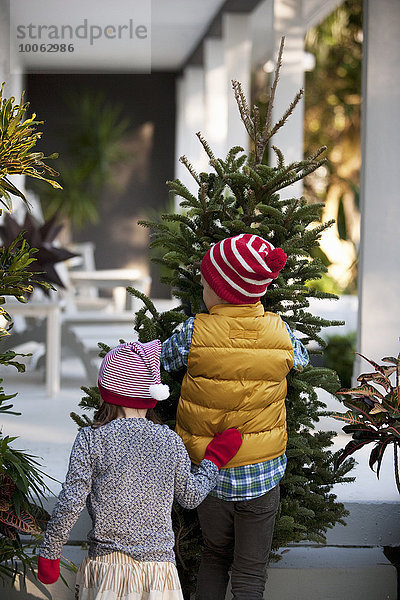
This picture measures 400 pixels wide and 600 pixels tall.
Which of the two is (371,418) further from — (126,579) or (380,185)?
(380,185)

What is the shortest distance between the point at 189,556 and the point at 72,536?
2.25ft

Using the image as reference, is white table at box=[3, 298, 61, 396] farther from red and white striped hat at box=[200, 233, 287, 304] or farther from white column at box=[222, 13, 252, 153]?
red and white striped hat at box=[200, 233, 287, 304]

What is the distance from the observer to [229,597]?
3215 mm

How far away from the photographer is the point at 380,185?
502 cm

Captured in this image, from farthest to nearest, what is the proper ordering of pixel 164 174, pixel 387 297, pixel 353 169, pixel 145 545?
pixel 353 169 → pixel 164 174 → pixel 387 297 → pixel 145 545

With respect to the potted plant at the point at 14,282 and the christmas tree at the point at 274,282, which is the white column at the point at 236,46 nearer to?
the christmas tree at the point at 274,282

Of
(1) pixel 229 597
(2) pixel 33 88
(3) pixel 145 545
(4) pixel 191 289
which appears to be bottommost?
(1) pixel 229 597

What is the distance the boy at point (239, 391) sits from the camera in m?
2.69

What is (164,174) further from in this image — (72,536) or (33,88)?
(72,536)

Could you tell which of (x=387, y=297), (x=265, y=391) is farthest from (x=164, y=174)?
(x=265, y=391)

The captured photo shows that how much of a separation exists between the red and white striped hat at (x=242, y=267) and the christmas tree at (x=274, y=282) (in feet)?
0.88

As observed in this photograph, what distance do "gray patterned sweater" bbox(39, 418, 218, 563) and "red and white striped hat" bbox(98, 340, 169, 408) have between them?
7 cm

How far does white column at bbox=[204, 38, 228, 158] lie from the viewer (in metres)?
7.28

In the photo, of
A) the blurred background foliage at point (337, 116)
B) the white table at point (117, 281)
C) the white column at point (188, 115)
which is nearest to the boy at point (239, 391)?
the white table at point (117, 281)
